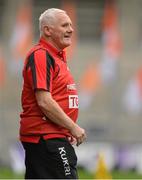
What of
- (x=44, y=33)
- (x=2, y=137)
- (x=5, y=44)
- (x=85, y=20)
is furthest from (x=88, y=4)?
(x=44, y=33)

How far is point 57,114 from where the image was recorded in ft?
25.4

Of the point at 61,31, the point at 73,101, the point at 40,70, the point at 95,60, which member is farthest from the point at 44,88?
the point at 95,60

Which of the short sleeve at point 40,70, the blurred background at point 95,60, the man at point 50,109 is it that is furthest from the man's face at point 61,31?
the blurred background at point 95,60

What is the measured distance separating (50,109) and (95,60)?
46.7 ft

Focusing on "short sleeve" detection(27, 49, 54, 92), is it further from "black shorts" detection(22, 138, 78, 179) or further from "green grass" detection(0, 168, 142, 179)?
"green grass" detection(0, 168, 142, 179)

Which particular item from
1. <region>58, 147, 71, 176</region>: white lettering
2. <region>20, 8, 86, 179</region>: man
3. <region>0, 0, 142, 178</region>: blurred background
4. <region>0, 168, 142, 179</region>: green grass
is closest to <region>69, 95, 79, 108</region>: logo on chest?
<region>20, 8, 86, 179</region>: man

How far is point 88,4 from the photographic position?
72.2 feet

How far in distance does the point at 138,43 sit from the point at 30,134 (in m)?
14.3

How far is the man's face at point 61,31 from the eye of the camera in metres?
8.00

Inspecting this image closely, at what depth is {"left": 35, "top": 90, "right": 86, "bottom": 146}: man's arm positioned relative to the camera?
25.4 feet

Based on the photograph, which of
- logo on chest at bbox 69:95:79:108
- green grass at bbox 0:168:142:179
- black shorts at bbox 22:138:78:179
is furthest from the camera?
green grass at bbox 0:168:142:179

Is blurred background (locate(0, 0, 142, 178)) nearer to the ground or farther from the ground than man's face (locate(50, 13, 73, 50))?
nearer to the ground

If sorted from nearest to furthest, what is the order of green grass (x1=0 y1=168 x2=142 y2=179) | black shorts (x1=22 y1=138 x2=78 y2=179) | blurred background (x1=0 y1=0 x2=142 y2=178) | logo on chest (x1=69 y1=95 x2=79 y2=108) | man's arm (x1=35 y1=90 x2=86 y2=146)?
1. man's arm (x1=35 y1=90 x2=86 y2=146)
2. black shorts (x1=22 y1=138 x2=78 y2=179)
3. logo on chest (x1=69 y1=95 x2=79 y2=108)
4. green grass (x1=0 y1=168 x2=142 y2=179)
5. blurred background (x1=0 y1=0 x2=142 y2=178)

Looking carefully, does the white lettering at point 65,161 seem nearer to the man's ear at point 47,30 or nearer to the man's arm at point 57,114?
the man's arm at point 57,114
